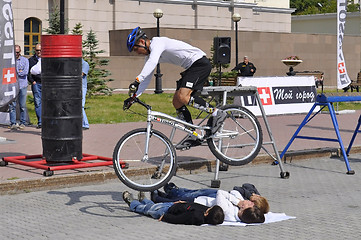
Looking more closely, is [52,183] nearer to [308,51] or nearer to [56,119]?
[56,119]

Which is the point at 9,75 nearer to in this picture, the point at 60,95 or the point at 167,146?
the point at 60,95

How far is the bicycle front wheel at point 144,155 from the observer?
818 centimetres

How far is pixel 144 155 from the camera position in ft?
28.1

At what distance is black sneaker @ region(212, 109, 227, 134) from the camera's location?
9205mm

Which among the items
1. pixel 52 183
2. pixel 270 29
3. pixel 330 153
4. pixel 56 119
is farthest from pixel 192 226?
pixel 270 29

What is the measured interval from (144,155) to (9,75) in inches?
152

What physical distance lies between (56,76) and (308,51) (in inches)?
1518

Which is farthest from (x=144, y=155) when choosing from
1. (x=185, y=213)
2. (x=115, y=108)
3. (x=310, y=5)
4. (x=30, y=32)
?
(x=310, y=5)

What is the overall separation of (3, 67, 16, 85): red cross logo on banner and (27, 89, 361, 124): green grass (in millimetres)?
6887

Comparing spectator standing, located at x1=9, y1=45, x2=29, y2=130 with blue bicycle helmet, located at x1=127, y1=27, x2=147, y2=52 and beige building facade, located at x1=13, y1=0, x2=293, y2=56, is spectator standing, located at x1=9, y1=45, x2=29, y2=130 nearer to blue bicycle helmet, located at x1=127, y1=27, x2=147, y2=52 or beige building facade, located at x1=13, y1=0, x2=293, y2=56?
blue bicycle helmet, located at x1=127, y1=27, x2=147, y2=52

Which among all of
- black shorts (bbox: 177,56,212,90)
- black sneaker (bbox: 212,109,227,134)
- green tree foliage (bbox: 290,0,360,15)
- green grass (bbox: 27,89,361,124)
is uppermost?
green tree foliage (bbox: 290,0,360,15)

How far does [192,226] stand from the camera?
7348 mm

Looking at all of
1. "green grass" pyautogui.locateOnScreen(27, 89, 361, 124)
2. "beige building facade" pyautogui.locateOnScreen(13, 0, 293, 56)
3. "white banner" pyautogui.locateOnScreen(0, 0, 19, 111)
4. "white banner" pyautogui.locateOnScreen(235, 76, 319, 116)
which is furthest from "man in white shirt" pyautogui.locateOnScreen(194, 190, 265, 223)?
"beige building facade" pyautogui.locateOnScreen(13, 0, 293, 56)

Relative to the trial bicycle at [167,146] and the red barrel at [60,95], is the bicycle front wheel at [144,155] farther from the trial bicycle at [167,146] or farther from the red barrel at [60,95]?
the red barrel at [60,95]
